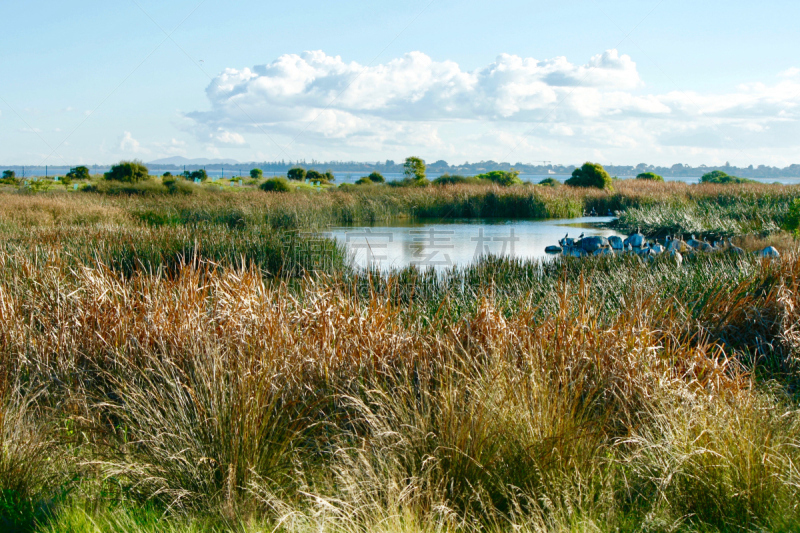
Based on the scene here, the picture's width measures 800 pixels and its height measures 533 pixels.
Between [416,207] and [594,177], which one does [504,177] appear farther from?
[416,207]

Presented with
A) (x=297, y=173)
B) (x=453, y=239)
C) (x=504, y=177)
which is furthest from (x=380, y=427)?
(x=297, y=173)

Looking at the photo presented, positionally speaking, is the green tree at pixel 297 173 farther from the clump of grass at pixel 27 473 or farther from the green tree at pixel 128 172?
the clump of grass at pixel 27 473

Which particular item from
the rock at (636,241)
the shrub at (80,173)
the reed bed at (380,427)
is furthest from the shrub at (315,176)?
the reed bed at (380,427)

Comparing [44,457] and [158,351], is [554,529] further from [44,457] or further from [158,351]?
[158,351]

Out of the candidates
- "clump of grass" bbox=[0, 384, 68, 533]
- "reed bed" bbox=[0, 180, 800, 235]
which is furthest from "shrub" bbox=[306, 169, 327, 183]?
"clump of grass" bbox=[0, 384, 68, 533]

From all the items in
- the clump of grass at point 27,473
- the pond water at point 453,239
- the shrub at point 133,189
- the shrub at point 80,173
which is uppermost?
the shrub at point 80,173

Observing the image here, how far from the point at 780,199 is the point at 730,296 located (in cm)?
1541

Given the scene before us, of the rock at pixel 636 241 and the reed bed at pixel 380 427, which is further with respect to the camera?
the rock at pixel 636 241

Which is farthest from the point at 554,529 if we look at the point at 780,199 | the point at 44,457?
the point at 780,199

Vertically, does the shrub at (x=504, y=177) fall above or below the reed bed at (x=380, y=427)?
above

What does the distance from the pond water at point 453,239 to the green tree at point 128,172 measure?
14.1 meters

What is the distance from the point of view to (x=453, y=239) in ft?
42.8

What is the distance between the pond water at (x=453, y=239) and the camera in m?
9.95

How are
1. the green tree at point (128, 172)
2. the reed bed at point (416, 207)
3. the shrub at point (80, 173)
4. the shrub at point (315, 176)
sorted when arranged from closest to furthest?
the reed bed at point (416, 207) → the green tree at point (128, 172) → the shrub at point (80, 173) → the shrub at point (315, 176)
